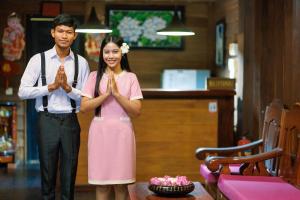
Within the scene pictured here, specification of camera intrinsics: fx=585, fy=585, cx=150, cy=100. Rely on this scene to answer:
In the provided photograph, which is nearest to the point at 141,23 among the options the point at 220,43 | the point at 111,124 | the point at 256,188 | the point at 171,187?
the point at 220,43

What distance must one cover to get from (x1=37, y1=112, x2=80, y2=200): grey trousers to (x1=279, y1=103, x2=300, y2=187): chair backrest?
1.55 metres

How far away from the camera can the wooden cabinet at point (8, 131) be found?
838 cm

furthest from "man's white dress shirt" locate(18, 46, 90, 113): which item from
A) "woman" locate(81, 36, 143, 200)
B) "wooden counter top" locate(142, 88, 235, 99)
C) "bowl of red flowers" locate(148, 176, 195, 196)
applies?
"wooden counter top" locate(142, 88, 235, 99)

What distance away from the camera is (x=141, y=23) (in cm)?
940

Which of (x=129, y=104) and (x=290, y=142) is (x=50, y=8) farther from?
(x=290, y=142)

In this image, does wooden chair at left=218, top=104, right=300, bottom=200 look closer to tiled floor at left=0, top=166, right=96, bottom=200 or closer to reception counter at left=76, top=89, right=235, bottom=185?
reception counter at left=76, top=89, right=235, bottom=185

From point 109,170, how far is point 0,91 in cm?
541

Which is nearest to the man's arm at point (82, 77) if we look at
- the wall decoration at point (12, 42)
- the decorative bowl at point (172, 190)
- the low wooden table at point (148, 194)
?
the low wooden table at point (148, 194)

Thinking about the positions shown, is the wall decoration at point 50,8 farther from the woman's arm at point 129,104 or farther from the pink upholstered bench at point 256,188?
the pink upholstered bench at point 256,188

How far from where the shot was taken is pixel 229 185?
400 cm

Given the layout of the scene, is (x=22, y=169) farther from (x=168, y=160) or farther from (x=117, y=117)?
(x=117, y=117)

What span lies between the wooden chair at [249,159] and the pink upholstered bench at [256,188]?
11cm

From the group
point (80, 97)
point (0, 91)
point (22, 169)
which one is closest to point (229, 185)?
point (80, 97)

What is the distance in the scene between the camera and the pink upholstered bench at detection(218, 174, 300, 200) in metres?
3.65
